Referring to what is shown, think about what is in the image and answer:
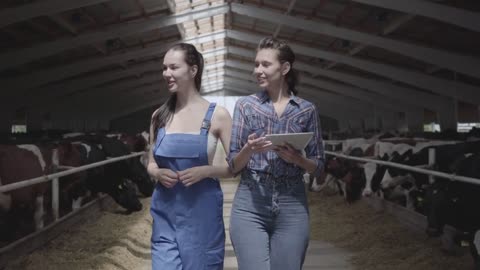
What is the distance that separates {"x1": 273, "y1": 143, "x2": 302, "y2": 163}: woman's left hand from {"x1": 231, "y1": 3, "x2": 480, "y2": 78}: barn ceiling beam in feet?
46.4

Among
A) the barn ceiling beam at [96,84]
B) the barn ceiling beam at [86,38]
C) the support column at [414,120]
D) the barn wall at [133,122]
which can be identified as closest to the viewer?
the barn ceiling beam at [86,38]

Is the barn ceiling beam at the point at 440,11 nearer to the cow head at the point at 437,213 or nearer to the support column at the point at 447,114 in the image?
the cow head at the point at 437,213

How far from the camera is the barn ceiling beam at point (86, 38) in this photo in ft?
54.5

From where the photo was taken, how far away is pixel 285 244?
2586mm

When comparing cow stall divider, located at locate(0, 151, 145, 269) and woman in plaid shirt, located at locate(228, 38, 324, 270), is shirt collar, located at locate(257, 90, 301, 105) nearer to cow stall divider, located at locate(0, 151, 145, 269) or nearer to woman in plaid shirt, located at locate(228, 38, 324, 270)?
woman in plaid shirt, located at locate(228, 38, 324, 270)

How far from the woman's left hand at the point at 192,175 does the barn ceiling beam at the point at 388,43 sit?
14325 mm

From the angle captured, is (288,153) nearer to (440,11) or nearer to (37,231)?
(37,231)

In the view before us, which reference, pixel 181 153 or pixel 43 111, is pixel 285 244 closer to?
pixel 181 153

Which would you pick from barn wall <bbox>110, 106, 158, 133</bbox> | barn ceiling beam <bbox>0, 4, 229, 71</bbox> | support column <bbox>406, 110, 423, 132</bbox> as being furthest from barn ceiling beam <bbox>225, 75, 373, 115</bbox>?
barn ceiling beam <bbox>0, 4, 229, 71</bbox>

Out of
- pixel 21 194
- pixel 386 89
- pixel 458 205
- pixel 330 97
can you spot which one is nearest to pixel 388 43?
pixel 386 89

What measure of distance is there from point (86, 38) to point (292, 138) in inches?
620

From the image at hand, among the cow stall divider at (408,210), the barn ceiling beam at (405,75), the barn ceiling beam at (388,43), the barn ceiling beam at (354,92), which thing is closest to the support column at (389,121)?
the barn ceiling beam at (354,92)

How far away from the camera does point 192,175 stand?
2.54m

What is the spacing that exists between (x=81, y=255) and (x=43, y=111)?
70.6 feet
